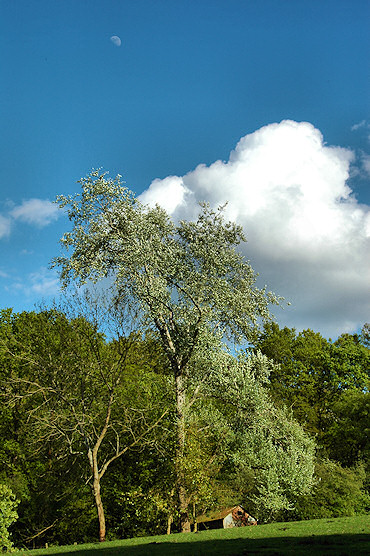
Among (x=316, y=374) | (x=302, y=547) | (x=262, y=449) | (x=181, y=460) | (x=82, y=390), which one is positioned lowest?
(x=302, y=547)

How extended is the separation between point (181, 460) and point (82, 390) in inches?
265

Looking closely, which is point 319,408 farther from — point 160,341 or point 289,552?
point 289,552

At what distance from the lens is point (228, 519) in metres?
35.0

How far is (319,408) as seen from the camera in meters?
46.7

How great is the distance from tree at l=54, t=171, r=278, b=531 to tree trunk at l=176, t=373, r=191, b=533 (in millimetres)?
62

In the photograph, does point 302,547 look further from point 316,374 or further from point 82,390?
point 316,374

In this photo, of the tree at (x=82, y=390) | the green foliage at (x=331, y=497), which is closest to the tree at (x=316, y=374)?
the green foliage at (x=331, y=497)

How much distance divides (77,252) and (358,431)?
28056mm

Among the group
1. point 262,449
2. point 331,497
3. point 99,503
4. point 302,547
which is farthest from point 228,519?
point 302,547

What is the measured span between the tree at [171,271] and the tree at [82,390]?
7.50ft

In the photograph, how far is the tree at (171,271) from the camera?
26.5 metres

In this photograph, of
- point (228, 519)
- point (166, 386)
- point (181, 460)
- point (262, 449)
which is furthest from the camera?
point (228, 519)

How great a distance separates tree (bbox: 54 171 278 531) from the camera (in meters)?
26.5

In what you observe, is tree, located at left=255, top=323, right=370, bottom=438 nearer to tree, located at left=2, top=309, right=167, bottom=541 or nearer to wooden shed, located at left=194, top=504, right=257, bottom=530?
wooden shed, located at left=194, top=504, right=257, bottom=530
